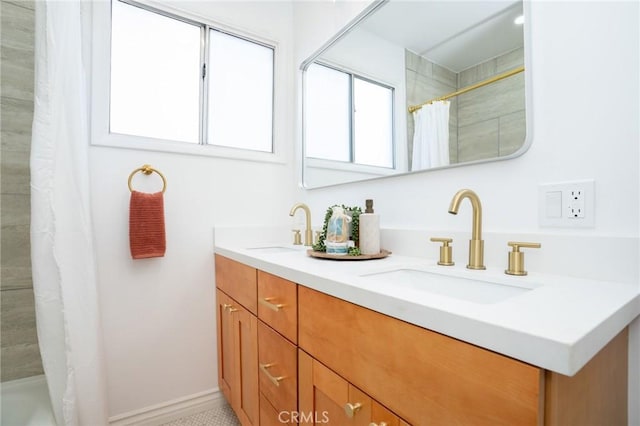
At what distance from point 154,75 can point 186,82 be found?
15cm

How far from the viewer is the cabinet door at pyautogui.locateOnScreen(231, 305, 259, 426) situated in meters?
1.13

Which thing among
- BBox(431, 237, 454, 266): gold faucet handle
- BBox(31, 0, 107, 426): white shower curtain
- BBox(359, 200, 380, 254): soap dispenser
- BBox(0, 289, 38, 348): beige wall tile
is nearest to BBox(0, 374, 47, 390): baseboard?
BBox(0, 289, 38, 348): beige wall tile

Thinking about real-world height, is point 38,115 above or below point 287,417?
above

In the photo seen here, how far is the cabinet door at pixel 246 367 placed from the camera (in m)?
1.13

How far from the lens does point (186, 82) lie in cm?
161

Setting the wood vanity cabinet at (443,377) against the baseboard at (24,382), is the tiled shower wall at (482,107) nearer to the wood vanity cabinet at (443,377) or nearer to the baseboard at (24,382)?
the wood vanity cabinet at (443,377)

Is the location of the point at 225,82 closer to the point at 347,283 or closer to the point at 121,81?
the point at 121,81

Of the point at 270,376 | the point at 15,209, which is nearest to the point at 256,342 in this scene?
the point at 270,376

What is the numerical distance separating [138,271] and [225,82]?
1096 mm

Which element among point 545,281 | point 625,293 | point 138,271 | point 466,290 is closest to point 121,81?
point 138,271

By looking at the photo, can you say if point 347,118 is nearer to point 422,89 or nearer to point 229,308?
point 422,89

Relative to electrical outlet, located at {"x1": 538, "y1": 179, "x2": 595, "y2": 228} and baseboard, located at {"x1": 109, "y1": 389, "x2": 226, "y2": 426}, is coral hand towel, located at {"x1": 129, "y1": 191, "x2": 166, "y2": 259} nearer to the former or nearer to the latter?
baseboard, located at {"x1": 109, "y1": 389, "x2": 226, "y2": 426}

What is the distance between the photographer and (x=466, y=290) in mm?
823

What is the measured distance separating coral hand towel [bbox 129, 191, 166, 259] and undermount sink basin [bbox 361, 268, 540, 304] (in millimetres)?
1020
